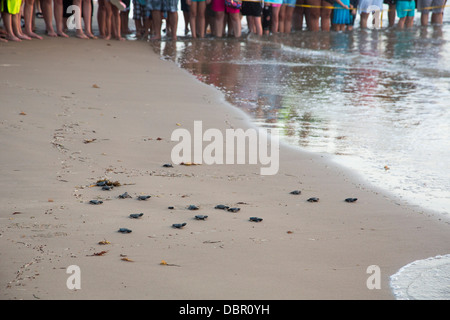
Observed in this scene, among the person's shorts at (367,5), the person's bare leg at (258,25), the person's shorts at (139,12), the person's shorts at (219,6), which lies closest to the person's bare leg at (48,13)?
the person's shorts at (139,12)

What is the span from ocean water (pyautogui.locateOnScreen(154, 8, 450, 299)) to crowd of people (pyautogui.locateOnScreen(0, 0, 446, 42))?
24.0 inches

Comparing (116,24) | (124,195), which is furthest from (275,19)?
(124,195)

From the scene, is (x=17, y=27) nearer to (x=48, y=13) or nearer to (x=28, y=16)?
(x=28, y=16)

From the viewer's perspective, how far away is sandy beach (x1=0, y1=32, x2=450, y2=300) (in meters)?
3.52

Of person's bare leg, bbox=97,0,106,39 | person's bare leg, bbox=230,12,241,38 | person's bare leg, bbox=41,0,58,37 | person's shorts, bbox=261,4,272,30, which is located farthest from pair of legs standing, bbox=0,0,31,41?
person's shorts, bbox=261,4,272,30

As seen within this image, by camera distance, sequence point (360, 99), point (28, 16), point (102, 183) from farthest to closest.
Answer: point (28, 16), point (360, 99), point (102, 183)

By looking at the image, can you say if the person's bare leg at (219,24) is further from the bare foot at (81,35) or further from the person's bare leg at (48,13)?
the person's bare leg at (48,13)

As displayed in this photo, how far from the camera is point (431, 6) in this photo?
67.8ft

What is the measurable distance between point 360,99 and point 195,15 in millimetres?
7051

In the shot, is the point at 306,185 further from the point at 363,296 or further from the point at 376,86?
the point at 376,86

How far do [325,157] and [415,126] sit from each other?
1.90 m

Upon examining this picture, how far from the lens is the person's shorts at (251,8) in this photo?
1581 cm

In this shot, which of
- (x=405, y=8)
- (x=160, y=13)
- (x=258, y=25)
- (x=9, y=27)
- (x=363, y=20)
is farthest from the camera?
(x=405, y=8)

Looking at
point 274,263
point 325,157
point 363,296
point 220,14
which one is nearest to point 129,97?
point 325,157
